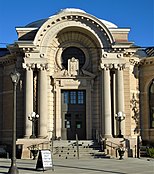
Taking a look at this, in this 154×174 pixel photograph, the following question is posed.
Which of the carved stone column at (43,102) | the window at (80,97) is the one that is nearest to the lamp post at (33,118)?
the carved stone column at (43,102)

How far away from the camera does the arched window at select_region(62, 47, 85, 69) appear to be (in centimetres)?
3422

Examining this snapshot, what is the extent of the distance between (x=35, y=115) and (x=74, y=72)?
5909 mm

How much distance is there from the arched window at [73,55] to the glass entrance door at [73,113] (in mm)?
2629

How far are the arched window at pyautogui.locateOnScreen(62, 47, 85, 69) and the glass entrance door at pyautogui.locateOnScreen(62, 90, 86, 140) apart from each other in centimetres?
263

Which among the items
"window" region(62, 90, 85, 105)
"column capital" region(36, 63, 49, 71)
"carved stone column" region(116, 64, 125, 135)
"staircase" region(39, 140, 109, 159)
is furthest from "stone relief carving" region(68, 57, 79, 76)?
"staircase" region(39, 140, 109, 159)

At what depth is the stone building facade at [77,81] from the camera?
104 ft

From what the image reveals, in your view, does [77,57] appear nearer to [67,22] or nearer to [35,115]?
[67,22]

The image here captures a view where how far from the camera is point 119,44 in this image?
32.1 meters

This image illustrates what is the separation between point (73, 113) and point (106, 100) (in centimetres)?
408

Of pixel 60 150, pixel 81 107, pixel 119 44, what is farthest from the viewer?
pixel 81 107

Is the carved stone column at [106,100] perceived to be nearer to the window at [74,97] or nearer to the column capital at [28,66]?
the window at [74,97]

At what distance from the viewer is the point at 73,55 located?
34.3 m

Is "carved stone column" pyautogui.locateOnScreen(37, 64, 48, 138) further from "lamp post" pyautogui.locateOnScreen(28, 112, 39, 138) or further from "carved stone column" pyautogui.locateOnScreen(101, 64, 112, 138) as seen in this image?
"carved stone column" pyautogui.locateOnScreen(101, 64, 112, 138)

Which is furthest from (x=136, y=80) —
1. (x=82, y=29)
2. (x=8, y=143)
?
(x=8, y=143)
